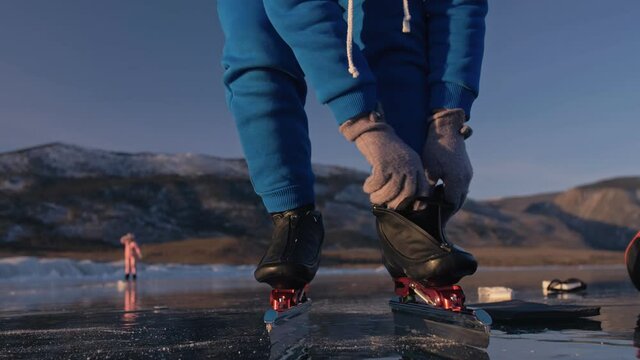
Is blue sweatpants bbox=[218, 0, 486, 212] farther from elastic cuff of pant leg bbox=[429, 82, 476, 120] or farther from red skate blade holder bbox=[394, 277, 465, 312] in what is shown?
red skate blade holder bbox=[394, 277, 465, 312]

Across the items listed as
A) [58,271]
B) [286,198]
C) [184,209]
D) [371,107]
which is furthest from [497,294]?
[184,209]

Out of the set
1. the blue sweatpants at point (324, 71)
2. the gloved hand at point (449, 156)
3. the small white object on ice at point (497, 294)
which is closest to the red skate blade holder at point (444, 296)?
the gloved hand at point (449, 156)

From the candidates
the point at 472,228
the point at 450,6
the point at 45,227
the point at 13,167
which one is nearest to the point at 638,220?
the point at 472,228

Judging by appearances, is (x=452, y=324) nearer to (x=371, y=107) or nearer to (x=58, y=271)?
(x=371, y=107)

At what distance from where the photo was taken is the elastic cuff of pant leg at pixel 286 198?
99cm

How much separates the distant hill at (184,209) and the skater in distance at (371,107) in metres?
16.4

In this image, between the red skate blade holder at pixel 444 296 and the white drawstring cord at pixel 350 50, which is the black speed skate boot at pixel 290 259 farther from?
A: the white drawstring cord at pixel 350 50

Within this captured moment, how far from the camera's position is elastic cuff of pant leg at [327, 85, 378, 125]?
0.80 meters

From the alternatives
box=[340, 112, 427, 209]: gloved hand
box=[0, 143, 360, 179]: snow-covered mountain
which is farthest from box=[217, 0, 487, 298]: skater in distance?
box=[0, 143, 360, 179]: snow-covered mountain

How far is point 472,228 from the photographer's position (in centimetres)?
2288

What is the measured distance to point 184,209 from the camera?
72.6 ft

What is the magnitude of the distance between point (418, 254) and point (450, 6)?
44cm

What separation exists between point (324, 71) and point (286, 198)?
0.26 metres

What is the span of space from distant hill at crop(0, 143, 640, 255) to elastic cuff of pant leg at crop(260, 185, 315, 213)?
646 inches
